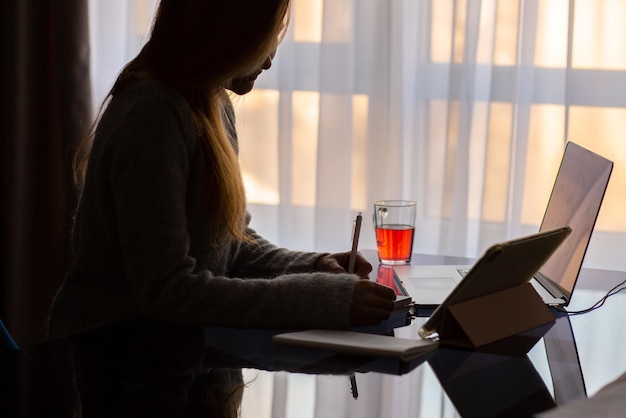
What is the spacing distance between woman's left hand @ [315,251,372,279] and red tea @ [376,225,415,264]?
243mm

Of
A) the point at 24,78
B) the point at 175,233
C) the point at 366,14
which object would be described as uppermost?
the point at 366,14

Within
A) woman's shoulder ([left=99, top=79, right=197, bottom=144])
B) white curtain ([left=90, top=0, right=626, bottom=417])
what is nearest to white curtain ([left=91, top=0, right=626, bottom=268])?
white curtain ([left=90, top=0, right=626, bottom=417])

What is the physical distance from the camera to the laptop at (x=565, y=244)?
1.36 m

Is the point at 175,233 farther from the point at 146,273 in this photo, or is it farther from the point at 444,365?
the point at 444,365

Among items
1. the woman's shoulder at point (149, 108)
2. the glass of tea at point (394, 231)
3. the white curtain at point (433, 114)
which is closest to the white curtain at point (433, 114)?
the white curtain at point (433, 114)

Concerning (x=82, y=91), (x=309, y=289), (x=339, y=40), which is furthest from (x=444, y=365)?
(x=82, y=91)

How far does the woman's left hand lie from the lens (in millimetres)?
1421

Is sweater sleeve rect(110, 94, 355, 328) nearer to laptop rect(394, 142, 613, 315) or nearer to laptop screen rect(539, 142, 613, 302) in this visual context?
laptop rect(394, 142, 613, 315)

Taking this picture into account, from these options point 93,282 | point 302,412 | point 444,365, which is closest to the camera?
point 302,412

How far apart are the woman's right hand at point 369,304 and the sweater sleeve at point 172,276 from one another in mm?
12

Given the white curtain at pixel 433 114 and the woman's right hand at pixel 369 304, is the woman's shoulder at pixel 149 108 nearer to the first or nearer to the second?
the woman's right hand at pixel 369 304

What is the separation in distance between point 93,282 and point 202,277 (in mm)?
209

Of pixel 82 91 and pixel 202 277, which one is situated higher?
pixel 82 91

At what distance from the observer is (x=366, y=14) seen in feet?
8.27
